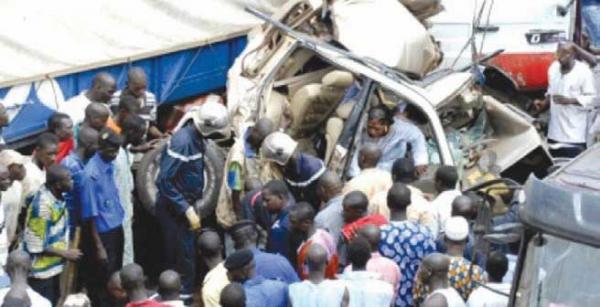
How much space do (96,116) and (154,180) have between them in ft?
3.03

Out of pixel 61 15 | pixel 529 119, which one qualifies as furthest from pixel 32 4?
pixel 529 119

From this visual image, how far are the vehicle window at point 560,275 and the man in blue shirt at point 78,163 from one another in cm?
469

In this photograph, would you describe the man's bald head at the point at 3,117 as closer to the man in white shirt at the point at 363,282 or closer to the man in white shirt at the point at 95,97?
the man in white shirt at the point at 95,97

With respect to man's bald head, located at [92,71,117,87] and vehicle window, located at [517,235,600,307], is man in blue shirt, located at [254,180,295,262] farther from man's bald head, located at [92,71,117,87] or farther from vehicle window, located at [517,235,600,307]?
vehicle window, located at [517,235,600,307]

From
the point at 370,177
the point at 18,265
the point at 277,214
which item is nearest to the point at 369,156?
the point at 370,177

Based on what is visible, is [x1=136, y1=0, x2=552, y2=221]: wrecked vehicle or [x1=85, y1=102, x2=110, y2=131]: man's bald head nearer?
[x1=85, y1=102, x2=110, y2=131]: man's bald head

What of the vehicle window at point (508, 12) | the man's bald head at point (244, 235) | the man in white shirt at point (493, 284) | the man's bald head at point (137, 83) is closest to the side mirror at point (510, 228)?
the man in white shirt at point (493, 284)

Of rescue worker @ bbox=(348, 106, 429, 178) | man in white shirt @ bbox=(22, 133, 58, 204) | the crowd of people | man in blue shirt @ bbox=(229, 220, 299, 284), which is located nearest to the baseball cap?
the crowd of people

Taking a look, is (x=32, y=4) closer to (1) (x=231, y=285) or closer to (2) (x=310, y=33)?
(2) (x=310, y=33)

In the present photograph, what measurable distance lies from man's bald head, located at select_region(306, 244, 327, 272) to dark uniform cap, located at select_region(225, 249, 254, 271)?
1.17 feet

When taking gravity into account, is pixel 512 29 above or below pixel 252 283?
above

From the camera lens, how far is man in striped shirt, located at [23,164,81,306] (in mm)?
12945

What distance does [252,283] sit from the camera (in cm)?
1162

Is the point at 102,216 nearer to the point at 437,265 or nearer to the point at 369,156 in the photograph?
the point at 369,156
